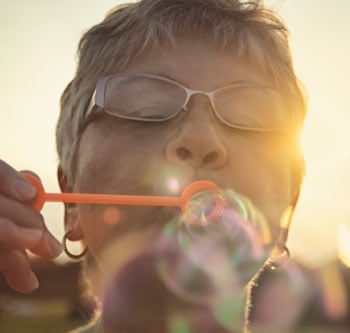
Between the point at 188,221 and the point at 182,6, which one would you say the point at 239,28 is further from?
the point at 188,221

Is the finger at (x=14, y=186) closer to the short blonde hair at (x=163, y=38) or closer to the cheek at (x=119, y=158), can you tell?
the cheek at (x=119, y=158)

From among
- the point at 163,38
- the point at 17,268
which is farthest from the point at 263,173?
the point at 17,268

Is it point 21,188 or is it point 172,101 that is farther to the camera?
point 172,101

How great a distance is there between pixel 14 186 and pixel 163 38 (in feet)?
2.88

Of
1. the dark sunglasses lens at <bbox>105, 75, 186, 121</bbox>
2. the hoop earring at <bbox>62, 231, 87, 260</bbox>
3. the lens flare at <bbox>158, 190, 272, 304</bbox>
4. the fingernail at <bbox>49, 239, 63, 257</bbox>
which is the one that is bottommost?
the hoop earring at <bbox>62, 231, 87, 260</bbox>

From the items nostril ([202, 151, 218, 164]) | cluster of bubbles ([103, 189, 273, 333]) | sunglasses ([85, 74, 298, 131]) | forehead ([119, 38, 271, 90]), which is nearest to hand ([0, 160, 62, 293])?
cluster of bubbles ([103, 189, 273, 333])

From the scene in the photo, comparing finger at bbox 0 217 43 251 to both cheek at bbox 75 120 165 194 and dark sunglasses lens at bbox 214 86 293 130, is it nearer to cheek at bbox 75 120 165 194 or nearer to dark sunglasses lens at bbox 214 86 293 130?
cheek at bbox 75 120 165 194

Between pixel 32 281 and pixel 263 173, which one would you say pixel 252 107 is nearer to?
pixel 263 173

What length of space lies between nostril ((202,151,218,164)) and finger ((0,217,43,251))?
1.63 ft

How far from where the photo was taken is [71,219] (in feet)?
6.74

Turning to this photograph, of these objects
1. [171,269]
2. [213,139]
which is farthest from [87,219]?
[213,139]

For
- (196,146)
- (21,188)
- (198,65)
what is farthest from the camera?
(198,65)

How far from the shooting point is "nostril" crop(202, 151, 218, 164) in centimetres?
160

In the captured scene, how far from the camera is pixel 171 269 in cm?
166
